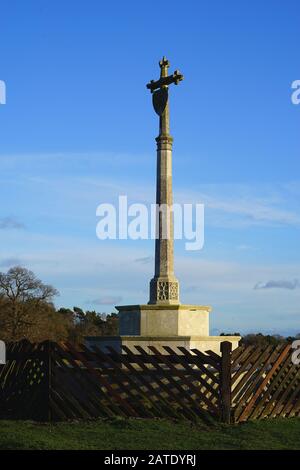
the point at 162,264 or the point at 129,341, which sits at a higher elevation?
the point at 162,264

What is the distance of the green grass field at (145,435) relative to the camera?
11750 millimetres

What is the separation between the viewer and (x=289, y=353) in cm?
1647

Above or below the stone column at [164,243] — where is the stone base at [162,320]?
below

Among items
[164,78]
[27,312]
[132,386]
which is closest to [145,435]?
[132,386]

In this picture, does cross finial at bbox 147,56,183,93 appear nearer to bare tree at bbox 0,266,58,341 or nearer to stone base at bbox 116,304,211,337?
stone base at bbox 116,304,211,337

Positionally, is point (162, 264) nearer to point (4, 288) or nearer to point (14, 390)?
point (14, 390)

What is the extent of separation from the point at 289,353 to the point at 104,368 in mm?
4612

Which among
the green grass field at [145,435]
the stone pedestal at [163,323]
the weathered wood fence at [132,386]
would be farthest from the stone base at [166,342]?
the green grass field at [145,435]

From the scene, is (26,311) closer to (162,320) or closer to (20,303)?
(20,303)

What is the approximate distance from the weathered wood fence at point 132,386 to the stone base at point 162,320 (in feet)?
20.0

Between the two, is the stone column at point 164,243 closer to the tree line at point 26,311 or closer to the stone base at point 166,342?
the stone base at point 166,342
